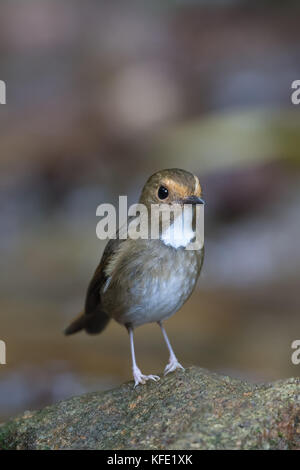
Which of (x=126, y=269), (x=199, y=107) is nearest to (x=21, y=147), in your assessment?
(x=199, y=107)

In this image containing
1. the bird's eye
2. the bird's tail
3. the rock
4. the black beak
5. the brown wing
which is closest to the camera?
the rock

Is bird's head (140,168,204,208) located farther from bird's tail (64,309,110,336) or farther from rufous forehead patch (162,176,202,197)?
bird's tail (64,309,110,336)

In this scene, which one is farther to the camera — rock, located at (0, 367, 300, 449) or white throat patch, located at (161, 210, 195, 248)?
white throat patch, located at (161, 210, 195, 248)

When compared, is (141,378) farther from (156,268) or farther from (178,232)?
(178,232)

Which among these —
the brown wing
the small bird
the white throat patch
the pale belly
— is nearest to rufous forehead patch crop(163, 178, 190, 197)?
the small bird

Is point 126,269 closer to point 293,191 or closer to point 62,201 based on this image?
point 293,191
